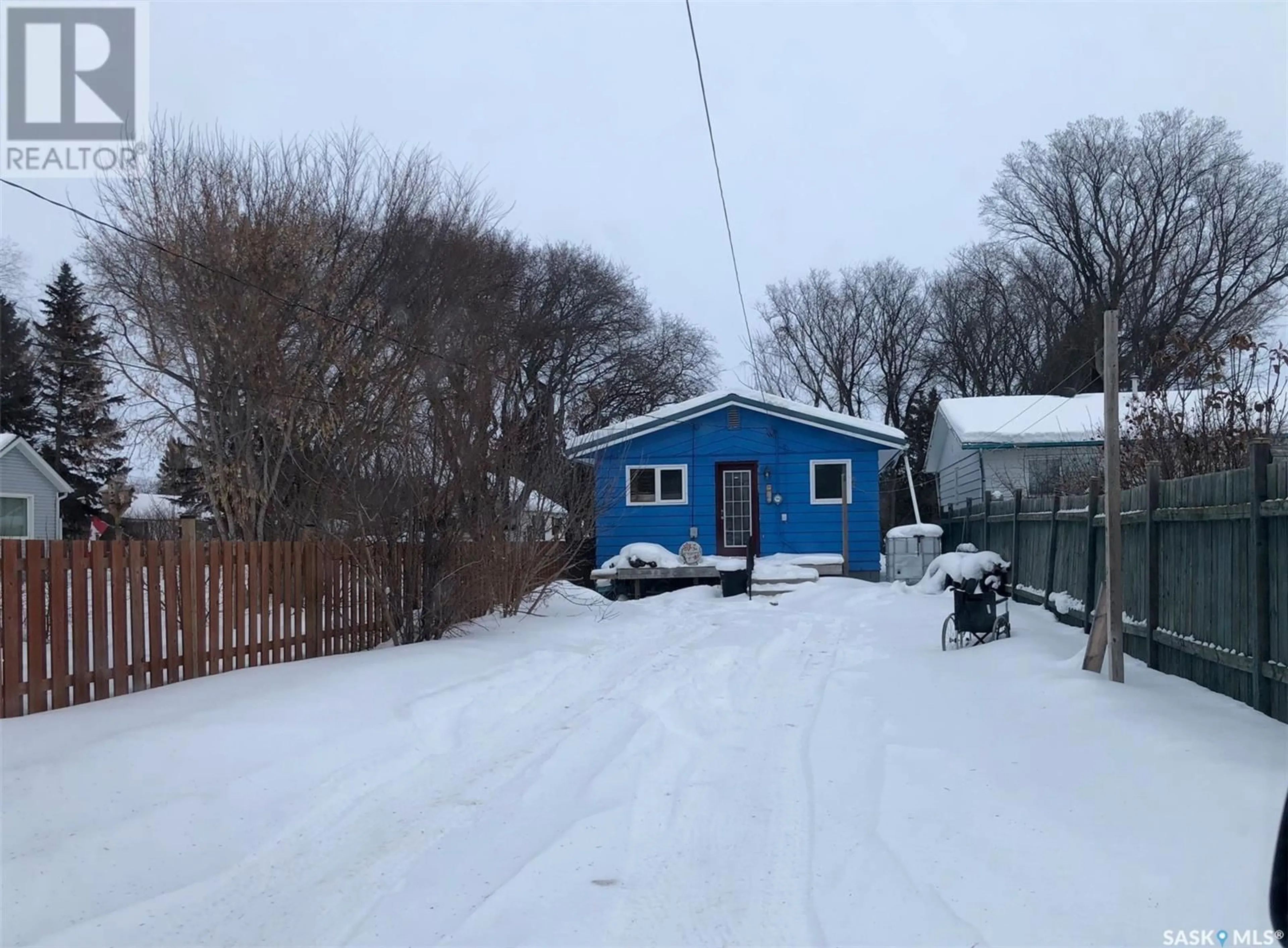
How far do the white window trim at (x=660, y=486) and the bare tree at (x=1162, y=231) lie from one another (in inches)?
870

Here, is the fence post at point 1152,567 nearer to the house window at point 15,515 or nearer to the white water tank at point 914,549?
the white water tank at point 914,549

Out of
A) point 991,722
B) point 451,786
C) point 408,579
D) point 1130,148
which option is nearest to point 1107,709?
point 991,722

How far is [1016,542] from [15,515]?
89.0 feet

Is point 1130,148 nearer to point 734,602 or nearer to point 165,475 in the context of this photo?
point 734,602

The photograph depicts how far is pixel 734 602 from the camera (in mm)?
17375

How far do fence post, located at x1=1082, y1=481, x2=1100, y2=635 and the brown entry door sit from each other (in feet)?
37.0

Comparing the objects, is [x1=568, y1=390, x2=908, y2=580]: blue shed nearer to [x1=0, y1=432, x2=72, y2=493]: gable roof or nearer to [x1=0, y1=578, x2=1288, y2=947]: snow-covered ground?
[x1=0, y1=578, x2=1288, y2=947]: snow-covered ground

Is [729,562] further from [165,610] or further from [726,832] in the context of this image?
[726,832]

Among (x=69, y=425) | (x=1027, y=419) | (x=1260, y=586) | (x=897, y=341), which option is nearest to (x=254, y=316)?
(x=1260, y=586)

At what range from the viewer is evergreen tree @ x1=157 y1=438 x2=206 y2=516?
1819 cm

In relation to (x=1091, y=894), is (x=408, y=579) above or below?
above

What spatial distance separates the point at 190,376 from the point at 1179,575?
45.1ft

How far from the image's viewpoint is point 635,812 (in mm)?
5551

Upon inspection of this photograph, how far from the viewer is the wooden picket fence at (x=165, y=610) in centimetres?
697
